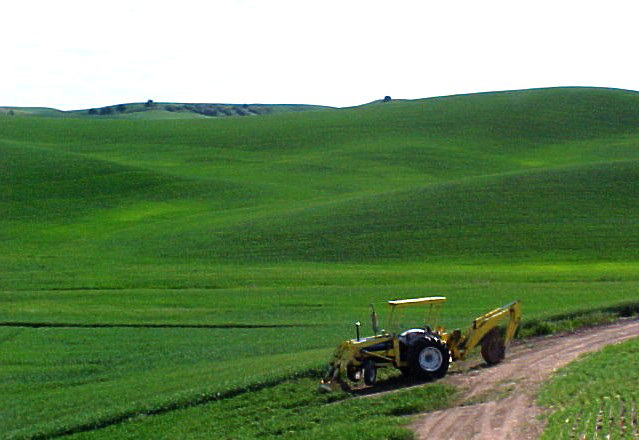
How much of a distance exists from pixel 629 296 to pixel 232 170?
2011 inches

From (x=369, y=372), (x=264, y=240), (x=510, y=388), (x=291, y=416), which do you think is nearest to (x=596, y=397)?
(x=510, y=388)

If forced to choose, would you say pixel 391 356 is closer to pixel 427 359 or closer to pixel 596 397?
pixel 427 359

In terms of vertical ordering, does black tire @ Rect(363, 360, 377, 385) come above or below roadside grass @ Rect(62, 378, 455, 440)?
above

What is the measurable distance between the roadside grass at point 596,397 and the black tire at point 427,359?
2307 mm

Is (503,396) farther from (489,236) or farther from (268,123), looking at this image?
(268,123)

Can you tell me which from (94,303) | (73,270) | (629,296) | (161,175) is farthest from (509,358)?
(161,175)

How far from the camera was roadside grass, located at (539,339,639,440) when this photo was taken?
13.4 meters

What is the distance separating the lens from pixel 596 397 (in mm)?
15164

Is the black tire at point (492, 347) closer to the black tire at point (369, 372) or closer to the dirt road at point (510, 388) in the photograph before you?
the dirt road at point (510, 388)

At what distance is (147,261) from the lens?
147 ft

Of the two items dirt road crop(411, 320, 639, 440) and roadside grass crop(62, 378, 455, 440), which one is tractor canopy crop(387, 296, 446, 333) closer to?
dirt road crop(411, 320, 639, 440)

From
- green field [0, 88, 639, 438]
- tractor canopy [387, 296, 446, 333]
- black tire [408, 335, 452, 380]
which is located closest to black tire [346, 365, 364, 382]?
green field [0, 88, 639, 438]

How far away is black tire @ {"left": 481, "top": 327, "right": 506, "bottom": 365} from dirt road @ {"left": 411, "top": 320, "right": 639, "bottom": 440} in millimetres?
257

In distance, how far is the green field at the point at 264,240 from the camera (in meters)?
22.9
